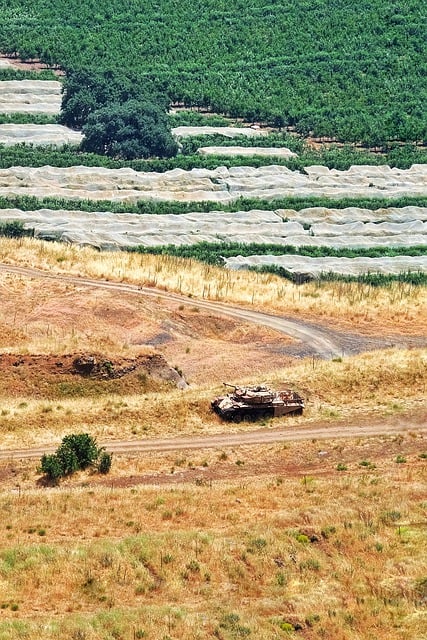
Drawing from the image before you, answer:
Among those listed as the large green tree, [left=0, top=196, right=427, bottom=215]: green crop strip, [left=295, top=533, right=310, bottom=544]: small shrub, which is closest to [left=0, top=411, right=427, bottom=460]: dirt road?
[left=295, top=533, right=310, bottom=544]: small shrub

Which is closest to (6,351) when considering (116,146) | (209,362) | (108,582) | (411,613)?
(209,362)

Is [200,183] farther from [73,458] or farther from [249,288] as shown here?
[73,458]

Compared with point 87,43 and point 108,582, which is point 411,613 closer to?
point 108,582

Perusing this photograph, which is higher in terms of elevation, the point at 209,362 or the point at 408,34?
the point at 408,34

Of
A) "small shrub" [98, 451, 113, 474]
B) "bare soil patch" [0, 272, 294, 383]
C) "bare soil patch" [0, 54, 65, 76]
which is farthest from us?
"bare soil patch" [0, 54, 65, 76]

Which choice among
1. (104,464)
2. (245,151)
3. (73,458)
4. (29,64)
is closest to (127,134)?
(245,151)

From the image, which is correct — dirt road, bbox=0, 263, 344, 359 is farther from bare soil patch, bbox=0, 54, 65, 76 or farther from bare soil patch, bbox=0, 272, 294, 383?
bare soil patch, bbox=0, 54, 65, 76
